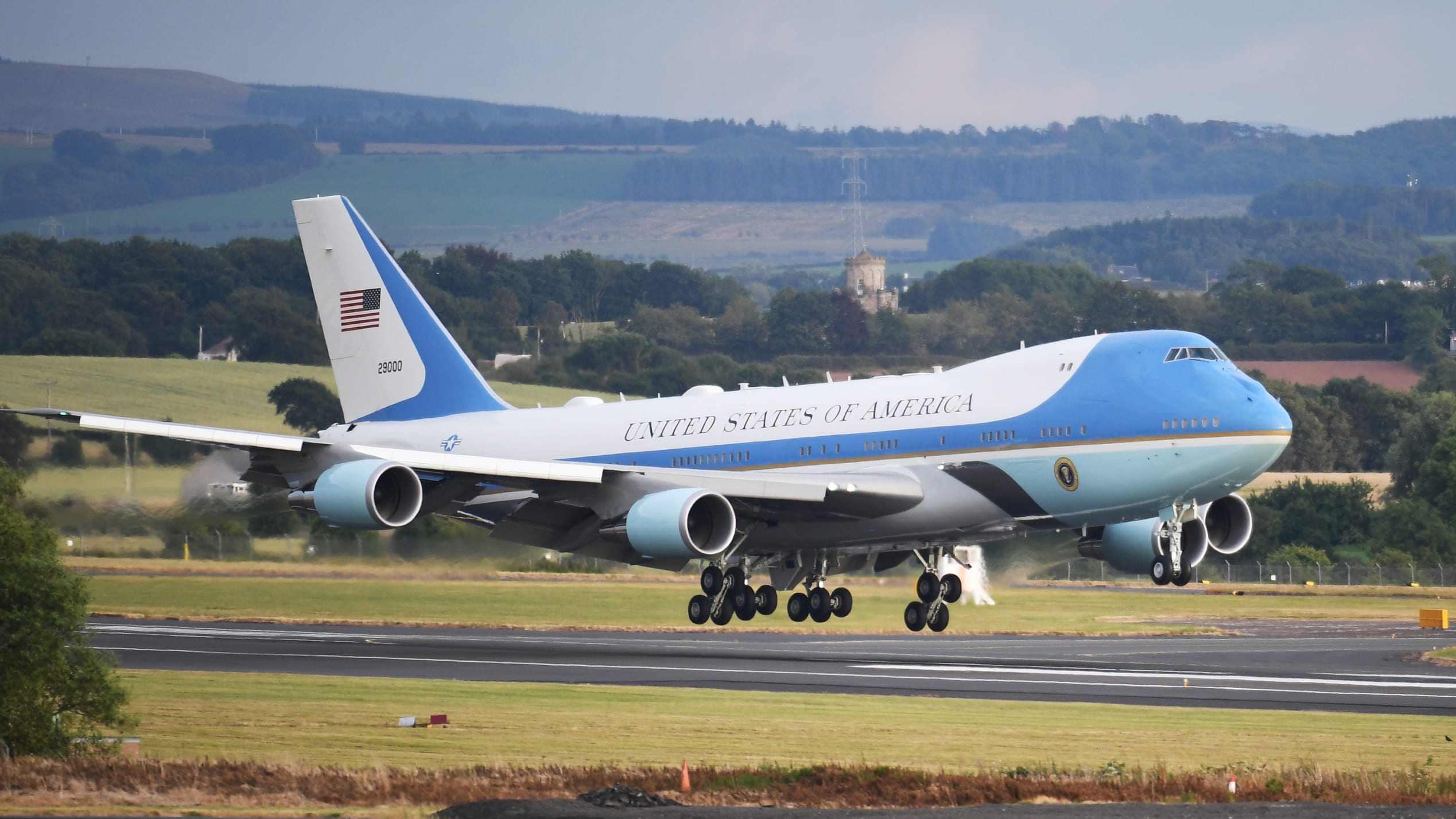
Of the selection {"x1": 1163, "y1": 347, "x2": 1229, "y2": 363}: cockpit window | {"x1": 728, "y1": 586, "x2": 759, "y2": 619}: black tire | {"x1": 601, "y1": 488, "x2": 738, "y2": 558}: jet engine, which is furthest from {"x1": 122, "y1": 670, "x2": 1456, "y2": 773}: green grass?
{"x1": 1163, "y1": 347, "x2": 1229, "y2": 363}: cockpit window

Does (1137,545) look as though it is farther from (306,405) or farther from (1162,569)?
(306,405)

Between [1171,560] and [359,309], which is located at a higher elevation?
[359,309]

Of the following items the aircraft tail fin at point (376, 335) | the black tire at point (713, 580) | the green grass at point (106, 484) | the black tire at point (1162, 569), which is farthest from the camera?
the green grass at point (106, 484)

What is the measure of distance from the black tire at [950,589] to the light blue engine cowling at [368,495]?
13975 mm

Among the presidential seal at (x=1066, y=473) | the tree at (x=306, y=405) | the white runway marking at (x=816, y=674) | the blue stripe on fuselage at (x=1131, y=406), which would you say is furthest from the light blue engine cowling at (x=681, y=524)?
the tree at (x=306, y=405)

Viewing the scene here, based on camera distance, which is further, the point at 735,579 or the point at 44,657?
the point at 735,579

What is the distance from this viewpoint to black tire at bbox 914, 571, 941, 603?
48.8m

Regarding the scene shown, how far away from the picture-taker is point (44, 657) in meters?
47.1

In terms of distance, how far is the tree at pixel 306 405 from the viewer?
9256cm

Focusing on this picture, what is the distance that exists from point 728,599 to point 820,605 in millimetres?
2492

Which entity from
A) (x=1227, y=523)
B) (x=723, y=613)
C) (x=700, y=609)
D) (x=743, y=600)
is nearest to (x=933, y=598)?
(x=743, y=600)

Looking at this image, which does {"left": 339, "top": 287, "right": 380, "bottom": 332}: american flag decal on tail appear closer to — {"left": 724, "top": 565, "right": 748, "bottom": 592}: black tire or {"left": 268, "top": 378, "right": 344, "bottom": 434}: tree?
{"left": 724, "top": 565, "right": 748, "bottom": 592}: black tire

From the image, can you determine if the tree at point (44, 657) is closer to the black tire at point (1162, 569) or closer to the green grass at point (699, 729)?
the green grass at point (699, 729)

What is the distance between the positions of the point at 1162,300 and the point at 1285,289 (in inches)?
1300
